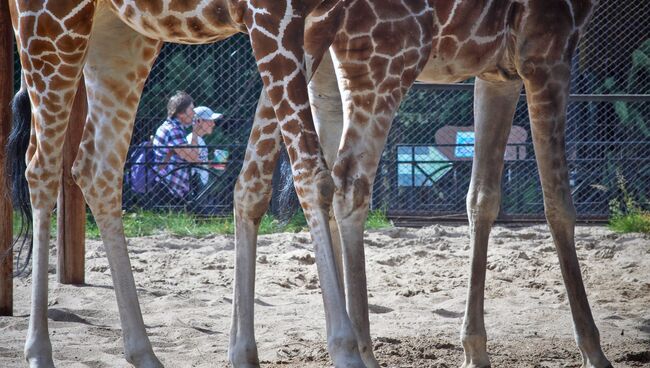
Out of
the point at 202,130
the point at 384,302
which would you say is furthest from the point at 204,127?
the point at 384,302

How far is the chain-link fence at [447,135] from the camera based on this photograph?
9930mm

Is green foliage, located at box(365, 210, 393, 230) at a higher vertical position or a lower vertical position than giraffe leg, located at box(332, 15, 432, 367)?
lower

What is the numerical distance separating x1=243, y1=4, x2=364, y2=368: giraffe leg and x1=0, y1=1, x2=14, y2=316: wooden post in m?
2.61

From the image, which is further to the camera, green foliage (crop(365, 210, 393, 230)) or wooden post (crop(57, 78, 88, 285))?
green foliage (crop(365, 210, 393, 230))

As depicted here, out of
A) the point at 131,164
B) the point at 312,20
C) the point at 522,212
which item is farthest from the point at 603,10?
the point at 312,20

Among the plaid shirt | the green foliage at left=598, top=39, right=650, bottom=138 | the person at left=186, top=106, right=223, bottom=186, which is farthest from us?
the green foliage at left=598, top=39, right=650, bottom=138

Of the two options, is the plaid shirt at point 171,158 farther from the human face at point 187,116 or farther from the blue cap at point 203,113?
the blue cap at point 203,113

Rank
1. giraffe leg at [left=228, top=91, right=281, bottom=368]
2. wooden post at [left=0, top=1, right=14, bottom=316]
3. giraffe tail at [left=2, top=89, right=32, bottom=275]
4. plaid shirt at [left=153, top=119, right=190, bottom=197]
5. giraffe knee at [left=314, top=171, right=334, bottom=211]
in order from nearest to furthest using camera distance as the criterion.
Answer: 1. giraffe knee at [left=314, top=171, right=334, bottom=211]
2. giraffe leg at [left=228, top=91, right=281, bottom=368]
3. giraffe tail at [left=2, top=89, right=32, bottom=275]
4. wooden post at [left=0, top=1, right=14, bottom=316]
5. plaid shirt at [left=153, top=119, right=190, bottom=197]

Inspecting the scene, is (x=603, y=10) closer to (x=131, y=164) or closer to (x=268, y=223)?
(x=268, y=223)

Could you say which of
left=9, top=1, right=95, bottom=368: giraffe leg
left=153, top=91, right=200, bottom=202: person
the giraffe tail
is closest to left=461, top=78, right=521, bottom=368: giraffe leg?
left=9, top=1, right=95, bottom=368: giraffe leg

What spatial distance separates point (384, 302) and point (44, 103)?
2774 millimetres

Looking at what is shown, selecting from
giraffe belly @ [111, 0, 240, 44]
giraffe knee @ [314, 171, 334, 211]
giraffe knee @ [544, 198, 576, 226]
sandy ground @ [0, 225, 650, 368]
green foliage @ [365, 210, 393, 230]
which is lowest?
sandy ground @ [0, 225, 650, 368]

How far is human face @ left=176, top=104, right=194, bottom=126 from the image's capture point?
10.2 metres

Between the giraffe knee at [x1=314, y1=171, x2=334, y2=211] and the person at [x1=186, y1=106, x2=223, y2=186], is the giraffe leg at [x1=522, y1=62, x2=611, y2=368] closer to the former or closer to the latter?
the giraffe knee at [x1=314, y1=171, x2=334, y2=211]
